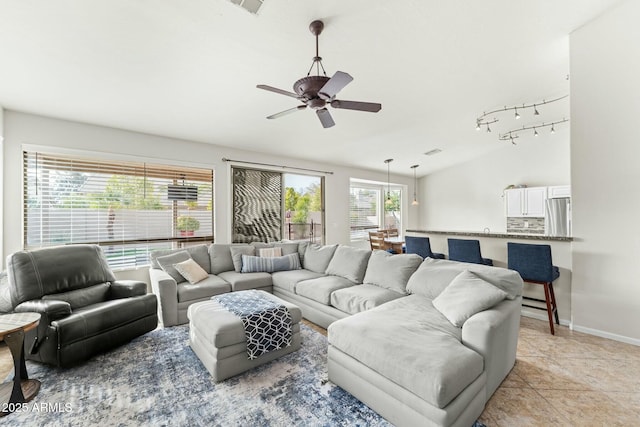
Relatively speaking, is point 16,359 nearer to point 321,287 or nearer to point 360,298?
point 321,287

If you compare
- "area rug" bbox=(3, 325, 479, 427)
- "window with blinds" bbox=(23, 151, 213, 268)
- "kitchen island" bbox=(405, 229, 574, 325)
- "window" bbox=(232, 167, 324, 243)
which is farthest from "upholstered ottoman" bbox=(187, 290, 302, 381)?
"kitchen island" bbox=(405, 229, 574, 325)

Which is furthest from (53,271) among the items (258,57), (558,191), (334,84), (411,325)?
(558,191)

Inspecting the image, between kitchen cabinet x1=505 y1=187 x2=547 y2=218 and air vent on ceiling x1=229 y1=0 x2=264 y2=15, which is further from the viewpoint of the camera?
kitchen cabinet x1=505 y1=187 x2=547 y2=218

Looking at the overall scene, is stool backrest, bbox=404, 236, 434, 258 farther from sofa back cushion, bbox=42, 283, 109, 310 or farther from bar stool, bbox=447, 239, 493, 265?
sofa back cushion, bbox=42, 283, 109, 310

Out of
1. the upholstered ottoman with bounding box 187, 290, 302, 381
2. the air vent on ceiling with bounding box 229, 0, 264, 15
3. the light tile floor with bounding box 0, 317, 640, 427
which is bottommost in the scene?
the light tile floor with bounding box 0, 317, 640, 427

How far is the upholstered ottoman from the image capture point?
208 cm

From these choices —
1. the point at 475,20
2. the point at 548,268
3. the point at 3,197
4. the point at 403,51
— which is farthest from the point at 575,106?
the point at 3,197

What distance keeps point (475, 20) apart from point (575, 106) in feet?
5.25

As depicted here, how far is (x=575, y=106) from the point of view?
9.96 ft

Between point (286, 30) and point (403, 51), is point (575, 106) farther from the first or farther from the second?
point (286, 30)

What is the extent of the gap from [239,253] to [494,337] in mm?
3424

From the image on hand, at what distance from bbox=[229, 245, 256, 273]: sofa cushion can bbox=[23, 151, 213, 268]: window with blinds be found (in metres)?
0.82

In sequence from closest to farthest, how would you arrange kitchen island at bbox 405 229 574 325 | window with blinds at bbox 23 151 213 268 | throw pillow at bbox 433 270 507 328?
throw pillow at bbox 433 270 507 328 < kitchen island at bbox 405 229 574 325 < window with blinds at bbox 23 151 213 268

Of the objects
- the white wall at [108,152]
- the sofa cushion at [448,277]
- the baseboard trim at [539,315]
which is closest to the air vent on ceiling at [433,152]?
the white wall at [108,152]
